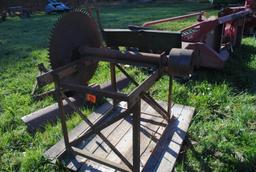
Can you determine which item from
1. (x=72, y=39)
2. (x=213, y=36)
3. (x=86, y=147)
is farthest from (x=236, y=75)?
(x=72, y=39)

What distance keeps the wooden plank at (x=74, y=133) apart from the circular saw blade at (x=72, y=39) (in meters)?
0.69

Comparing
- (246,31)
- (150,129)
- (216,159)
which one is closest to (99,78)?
(150,129)

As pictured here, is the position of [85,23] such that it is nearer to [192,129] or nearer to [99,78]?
[192,129]

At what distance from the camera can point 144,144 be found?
297 centimetres

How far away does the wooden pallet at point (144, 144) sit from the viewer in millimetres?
2676

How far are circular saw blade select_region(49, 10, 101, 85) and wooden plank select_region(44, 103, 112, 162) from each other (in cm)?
69

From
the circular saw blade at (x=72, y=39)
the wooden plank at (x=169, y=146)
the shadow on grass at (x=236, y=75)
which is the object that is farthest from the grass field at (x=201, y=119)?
the circular saw blade at (x=72, y=39)

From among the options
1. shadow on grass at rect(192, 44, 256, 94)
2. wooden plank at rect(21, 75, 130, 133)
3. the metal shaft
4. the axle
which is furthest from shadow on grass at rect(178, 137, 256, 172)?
wooden plank at rect(21, 75, 130, 133)

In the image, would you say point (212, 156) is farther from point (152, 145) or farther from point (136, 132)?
point (136, 132)

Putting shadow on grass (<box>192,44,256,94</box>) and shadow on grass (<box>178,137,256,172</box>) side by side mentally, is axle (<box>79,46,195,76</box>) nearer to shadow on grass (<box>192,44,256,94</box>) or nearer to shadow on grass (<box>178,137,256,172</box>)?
shadow on grass (<box>178,137,256,172</box>)

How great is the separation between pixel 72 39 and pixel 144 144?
1.44m

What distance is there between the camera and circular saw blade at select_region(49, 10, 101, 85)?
2.47 meters

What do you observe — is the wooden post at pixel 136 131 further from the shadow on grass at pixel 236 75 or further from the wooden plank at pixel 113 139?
the shadow on grass at pixel 236 75

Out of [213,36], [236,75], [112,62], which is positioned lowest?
[236,75]
